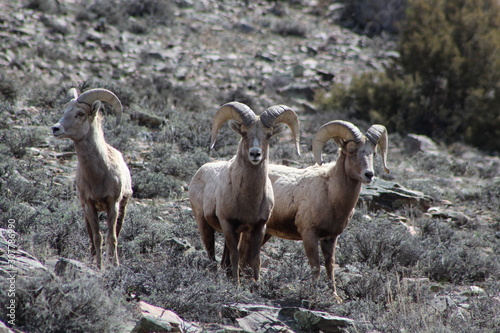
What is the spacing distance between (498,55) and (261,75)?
831 centimetres

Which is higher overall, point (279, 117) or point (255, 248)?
point (279, 117)

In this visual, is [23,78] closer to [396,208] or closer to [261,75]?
[261,75]

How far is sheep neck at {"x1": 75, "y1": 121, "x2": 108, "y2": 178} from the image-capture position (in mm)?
7031

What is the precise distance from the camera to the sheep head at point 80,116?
6.99m

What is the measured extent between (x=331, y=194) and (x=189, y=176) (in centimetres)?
473

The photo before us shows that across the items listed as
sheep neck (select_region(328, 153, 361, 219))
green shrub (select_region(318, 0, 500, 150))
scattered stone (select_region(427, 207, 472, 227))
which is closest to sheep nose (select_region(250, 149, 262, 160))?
sheep neck (select_region(328, 153, 361, 219))

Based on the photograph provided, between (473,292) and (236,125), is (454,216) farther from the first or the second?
(236,125)

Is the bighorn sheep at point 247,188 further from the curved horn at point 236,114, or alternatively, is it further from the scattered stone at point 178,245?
the scattered stone at point 178,245

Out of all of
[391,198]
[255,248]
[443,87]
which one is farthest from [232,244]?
[443,87]

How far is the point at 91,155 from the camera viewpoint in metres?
7.07

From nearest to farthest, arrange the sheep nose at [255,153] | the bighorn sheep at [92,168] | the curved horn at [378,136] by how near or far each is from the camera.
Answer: the sheep nose at [255,153] → the bighorn sheep at [92,168] → the curved horn at [378,136]

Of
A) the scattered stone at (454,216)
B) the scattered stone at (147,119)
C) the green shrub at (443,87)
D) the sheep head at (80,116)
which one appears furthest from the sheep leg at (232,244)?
the green shrub at (443,87)

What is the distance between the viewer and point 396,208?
→ 1140cm

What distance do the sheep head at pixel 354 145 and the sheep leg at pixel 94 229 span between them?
2.88m
